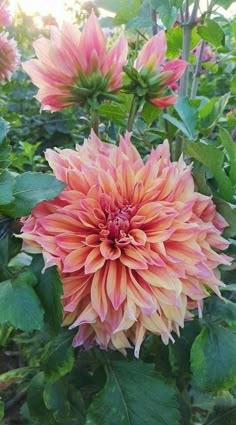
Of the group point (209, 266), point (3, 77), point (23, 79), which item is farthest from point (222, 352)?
point (23, 79)

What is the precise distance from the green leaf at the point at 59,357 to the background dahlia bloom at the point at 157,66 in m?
0.22

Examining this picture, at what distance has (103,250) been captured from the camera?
1.23 feet

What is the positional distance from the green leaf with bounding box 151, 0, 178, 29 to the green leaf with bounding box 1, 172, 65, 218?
0.59ft

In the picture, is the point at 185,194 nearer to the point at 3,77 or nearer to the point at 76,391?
the point at 76,391

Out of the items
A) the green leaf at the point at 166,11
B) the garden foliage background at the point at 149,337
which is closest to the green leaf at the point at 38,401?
the garden foliage background at the point at 149,337

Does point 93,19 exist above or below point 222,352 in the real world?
above

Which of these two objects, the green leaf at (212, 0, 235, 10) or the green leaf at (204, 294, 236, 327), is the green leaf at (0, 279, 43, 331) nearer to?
the green leaf at (204, 294, 236, 327)

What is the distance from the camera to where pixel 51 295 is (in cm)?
37

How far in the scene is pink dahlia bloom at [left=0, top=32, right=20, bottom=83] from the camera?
1.03 m

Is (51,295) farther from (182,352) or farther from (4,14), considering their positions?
(4,14)

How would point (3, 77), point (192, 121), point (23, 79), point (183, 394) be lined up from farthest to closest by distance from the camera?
point (23, 79) < point (3, 77) < point (183, 394) < point (192, 121)

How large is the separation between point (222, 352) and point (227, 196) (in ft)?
0.42

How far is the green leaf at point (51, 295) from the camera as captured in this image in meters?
0.37

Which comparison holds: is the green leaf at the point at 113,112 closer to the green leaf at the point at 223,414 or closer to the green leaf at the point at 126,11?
the green leaf at the point at 126,11
